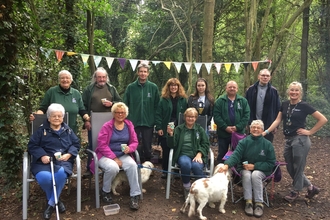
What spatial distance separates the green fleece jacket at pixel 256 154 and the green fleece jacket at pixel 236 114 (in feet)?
1.54

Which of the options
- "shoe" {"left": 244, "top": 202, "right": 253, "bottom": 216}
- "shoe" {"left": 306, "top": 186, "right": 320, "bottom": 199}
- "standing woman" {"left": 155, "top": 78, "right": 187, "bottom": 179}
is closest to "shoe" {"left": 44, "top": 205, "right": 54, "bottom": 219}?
"standing woman" {"left": 155, "top": 78, "right": 187, "bottom": 179}

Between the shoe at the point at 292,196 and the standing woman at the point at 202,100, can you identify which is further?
the standing woman at the point at 202,100

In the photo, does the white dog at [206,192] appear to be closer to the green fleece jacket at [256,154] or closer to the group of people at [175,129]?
the group of people at [175,129]

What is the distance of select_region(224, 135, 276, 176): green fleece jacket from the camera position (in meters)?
3.54

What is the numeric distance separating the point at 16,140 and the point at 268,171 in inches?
135

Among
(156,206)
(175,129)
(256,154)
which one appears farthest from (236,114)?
(156,206)

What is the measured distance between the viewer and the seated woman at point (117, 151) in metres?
3.45

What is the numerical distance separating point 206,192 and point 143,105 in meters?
1.67

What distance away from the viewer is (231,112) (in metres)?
4.12

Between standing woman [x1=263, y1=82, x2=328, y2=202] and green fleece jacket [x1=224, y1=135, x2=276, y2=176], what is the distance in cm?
20

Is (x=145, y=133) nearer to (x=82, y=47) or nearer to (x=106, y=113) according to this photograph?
(x=106, y=113)

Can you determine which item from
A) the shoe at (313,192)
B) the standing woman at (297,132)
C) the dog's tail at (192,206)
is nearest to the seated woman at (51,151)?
the dog's tail at (192,206)

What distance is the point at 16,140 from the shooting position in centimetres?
371

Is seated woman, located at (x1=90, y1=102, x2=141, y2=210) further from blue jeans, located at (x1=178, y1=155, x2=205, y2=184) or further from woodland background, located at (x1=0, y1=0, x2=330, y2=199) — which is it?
woodland background, located at (x1=0, y1=0, x2=330, y2=199)
